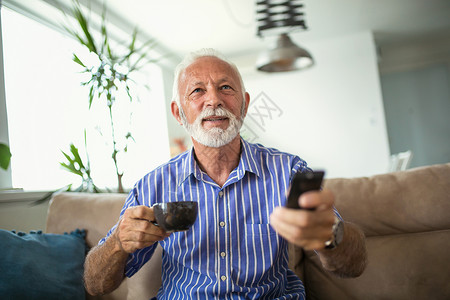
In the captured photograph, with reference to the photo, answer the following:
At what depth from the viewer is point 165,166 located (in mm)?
1361

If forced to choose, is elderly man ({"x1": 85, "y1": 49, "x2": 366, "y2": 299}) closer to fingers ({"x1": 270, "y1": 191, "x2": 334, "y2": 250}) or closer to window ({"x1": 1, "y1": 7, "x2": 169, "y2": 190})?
fingers ({"x1": 270, "y1": 191, "x2": 334, "y2": 250})

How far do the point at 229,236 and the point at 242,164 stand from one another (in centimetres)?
24

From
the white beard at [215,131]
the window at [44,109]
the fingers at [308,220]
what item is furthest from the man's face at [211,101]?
the window at [44,109]

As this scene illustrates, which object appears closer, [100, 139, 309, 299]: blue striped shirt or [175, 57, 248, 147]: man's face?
[100, 139, 309, 299]: blue striped shirt

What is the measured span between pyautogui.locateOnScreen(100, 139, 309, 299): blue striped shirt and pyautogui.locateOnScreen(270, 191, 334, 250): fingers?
0.51 meters

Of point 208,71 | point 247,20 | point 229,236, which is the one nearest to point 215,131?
point 208,71

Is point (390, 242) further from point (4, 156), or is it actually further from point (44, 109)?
point (44, 109)

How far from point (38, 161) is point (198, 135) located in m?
2.35

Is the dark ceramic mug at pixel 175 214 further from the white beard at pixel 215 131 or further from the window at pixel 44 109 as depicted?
the window at pixel 44 109

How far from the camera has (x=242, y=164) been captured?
1.26 metres

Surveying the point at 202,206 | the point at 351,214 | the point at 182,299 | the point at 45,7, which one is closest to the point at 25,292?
the point at 182,299

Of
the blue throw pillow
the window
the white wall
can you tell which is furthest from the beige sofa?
the white wall

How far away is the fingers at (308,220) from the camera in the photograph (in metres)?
0.63

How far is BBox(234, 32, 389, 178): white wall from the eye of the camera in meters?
6.01
